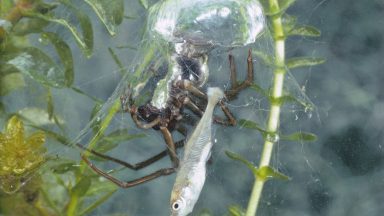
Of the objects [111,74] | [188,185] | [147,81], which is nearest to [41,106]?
[111,74]

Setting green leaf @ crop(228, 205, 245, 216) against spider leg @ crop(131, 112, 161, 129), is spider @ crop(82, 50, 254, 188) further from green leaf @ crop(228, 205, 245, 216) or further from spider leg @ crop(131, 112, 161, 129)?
green leaf @ crop(228, 205, 245, 216)

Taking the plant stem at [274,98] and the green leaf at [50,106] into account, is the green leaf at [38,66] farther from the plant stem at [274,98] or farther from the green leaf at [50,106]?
the plant stem at [274,98]

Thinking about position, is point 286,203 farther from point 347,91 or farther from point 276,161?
point 347,91

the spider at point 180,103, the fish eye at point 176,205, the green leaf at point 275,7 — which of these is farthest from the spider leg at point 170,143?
the green leaf at point 275,7

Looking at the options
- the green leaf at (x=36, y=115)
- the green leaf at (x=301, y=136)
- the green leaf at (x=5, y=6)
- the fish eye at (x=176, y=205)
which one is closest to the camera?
the fish eye at (x=176, y=205)

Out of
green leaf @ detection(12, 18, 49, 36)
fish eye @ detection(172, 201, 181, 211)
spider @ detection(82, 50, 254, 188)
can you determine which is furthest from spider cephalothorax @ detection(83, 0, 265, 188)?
green leaf @ detection(12, 18, 49, 36)

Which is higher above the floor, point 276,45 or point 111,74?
point 276,45
